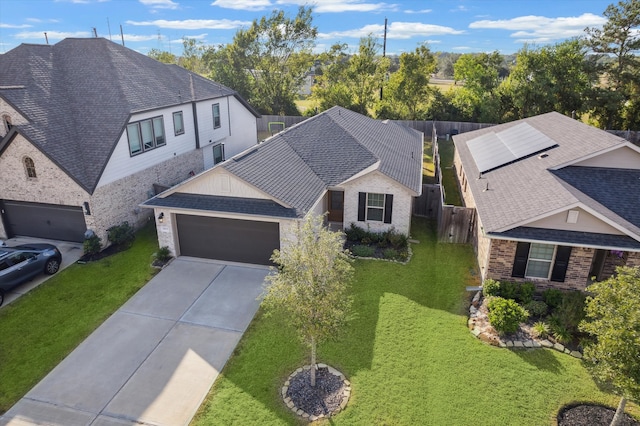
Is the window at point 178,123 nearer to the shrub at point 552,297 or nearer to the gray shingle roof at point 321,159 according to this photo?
the gray shingle roof at point 321,159

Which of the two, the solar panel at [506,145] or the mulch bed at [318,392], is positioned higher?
the solar panel at [506,145]

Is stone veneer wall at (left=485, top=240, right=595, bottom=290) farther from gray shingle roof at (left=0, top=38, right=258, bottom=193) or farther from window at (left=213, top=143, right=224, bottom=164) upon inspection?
window at (left=213, top=143, right=224, bottom=164)

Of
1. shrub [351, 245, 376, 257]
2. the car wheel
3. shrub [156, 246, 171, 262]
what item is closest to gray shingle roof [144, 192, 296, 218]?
shrub [156, 246, 171, 262]

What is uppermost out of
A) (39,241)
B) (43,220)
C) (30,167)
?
(30,167)

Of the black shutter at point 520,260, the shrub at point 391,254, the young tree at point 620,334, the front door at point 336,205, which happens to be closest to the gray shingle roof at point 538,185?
the black shutter at point 520,260


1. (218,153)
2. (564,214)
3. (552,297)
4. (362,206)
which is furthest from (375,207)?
(218,153)

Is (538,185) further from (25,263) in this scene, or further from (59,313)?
(25,263)
